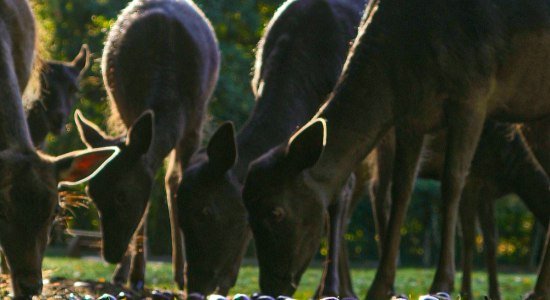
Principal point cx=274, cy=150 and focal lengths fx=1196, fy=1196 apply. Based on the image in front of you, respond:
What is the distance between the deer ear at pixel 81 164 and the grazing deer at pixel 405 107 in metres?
0.94

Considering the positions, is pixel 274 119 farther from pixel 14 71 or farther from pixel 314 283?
pixel 314 283

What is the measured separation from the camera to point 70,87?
46.0 feet

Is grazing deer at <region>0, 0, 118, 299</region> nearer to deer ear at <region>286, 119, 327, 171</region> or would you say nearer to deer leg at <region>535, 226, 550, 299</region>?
deer ear at <region>286, 119, 327, 171</region>

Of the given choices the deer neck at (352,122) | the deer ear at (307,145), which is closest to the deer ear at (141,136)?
the deer neck at (352,122)

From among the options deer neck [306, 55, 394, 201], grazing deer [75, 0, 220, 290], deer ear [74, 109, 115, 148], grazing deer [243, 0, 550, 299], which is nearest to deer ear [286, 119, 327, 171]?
grazing deer [243, 0, 550, 299]

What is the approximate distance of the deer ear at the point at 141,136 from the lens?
966 cm

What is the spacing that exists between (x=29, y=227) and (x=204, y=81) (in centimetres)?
472

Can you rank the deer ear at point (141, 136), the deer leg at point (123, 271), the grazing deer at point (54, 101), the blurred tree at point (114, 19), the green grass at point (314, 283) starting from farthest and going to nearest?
the blurred tree at point (114, 19) < the grazing deer at point (54, 101) < the green grass at point (314, 283) < the deer leg at point (123, 271) < the deer ear at point (141, 136)

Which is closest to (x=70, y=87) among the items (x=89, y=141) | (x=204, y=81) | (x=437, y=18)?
(x=204, y=81)

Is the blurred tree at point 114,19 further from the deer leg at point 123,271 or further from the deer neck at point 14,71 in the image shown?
the deer neck at point 14,71

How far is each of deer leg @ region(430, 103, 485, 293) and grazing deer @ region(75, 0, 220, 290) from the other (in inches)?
107

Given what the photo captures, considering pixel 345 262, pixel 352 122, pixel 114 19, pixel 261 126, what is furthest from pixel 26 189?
pixel 114 19

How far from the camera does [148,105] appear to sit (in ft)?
36.0

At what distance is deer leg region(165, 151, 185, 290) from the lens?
460 inches
